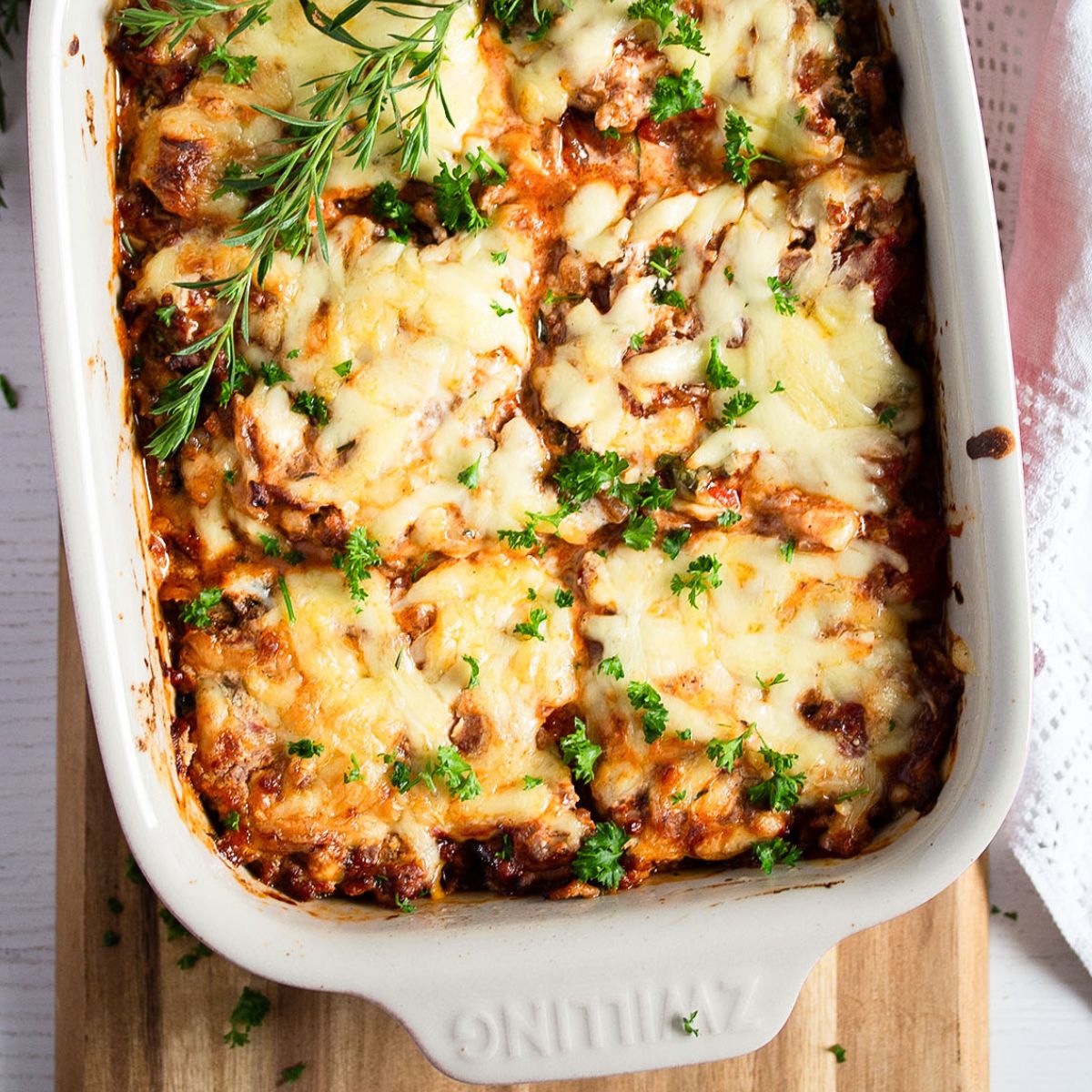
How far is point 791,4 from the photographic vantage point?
2148mm

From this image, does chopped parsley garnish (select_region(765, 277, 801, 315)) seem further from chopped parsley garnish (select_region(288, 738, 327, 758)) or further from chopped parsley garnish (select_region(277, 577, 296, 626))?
chopped parsley garnish (select_region(288, 738, 327, 758))

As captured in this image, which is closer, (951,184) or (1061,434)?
(951,184)

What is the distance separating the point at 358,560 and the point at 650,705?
56 cm

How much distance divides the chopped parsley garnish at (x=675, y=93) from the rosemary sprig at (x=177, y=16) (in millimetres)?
688

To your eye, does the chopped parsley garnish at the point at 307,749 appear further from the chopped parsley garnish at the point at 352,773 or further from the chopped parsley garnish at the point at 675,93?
the chopped parsley garnish at the point at 675,93

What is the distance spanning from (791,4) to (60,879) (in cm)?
216

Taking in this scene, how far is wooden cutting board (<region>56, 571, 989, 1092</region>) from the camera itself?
2396 millimetres

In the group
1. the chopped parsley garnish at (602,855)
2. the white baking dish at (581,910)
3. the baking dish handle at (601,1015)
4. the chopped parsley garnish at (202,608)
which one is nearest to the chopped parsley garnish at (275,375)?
the white baking dish at (581,910)

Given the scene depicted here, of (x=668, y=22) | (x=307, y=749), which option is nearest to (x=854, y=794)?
(x=307, y=749)

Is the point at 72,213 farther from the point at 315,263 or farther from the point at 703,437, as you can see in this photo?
the point at 703,437

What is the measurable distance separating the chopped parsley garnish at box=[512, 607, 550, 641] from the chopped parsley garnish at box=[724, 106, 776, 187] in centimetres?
84

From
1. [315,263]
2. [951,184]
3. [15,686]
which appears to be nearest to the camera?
[951,184]

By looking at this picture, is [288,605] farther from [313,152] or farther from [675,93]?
[675,93]

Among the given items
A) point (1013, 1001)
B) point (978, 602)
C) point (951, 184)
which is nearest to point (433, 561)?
point (978, 602)
